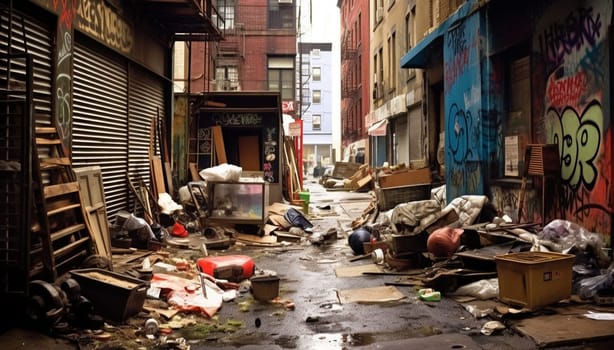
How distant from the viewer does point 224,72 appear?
29906 millimetres

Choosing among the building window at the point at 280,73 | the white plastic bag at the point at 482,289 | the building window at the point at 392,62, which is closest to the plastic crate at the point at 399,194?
the white plastic bag at the point at 482,289

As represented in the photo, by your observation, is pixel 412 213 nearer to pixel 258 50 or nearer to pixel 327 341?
pixel 327 341

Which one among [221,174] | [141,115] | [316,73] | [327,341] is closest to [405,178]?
[221,174]

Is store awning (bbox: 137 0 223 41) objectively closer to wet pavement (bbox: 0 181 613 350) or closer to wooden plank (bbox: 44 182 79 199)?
wooden plank (bbox: 44 182 79 199)

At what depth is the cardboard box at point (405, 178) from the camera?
14.0 m

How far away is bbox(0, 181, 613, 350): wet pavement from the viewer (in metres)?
4.90

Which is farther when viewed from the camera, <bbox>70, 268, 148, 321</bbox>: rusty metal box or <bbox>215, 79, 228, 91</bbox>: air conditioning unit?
<bbox>215, 79, 228, 91</bbox>: air conditioning unit

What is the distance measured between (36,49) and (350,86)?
34725 mm

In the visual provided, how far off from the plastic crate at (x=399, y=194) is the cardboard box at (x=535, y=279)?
7371 millimetres

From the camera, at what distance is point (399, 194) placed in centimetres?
1355

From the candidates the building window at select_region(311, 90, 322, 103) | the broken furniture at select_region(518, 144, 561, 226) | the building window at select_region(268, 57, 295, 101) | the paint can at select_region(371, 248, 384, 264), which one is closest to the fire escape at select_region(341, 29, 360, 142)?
the building window at select_region(268, 57, 295, 101)

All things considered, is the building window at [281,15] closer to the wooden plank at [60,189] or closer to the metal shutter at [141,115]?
the metal shutter at [141,115]

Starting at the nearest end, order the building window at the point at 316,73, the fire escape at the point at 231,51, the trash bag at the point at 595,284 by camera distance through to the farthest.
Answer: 1. the trash bag at the point at 595,284
2. the fire escape at the point at 231,51
3. the building window at the point at 316,73

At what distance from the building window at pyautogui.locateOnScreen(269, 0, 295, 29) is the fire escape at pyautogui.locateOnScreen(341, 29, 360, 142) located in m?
9.90
